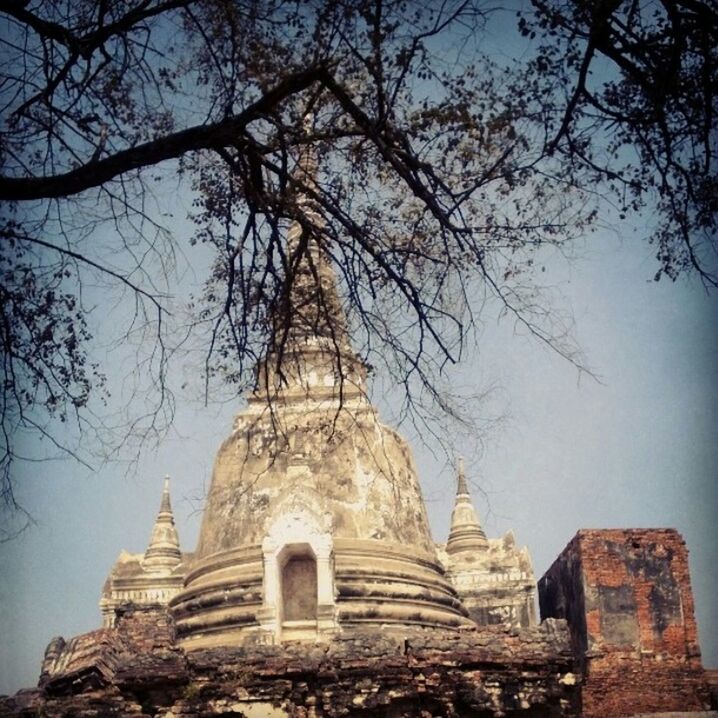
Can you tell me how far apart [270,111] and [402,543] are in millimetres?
12144

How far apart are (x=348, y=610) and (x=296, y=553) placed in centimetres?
119

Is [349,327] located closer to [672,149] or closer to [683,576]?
[672,149]

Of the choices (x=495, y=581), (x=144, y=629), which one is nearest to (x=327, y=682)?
(x=144, y=629)

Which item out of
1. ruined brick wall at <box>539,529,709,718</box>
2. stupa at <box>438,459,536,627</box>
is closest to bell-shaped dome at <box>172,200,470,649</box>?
stupa at <box>438,459,536,627</box>

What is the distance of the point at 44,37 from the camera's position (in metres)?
5.30

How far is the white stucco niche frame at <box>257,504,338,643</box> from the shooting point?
13969 mm

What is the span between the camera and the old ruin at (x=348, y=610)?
9.02 metres

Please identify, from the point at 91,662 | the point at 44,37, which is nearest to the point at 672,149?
the point at 44,37

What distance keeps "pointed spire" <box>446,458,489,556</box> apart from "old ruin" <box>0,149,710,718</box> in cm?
9

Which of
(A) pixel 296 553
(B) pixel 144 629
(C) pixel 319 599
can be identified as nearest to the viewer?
(B) pixel 144 629

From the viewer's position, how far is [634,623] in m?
13.8

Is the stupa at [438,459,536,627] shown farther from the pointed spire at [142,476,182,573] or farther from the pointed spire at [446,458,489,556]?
the pointed spire at [142,476,182,573]

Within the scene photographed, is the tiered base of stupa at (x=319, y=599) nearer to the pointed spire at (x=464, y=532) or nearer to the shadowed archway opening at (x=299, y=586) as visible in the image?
the shadowed archway opening at (x=299, y=586)

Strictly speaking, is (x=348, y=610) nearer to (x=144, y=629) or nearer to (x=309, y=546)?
(x=309, y=546)
